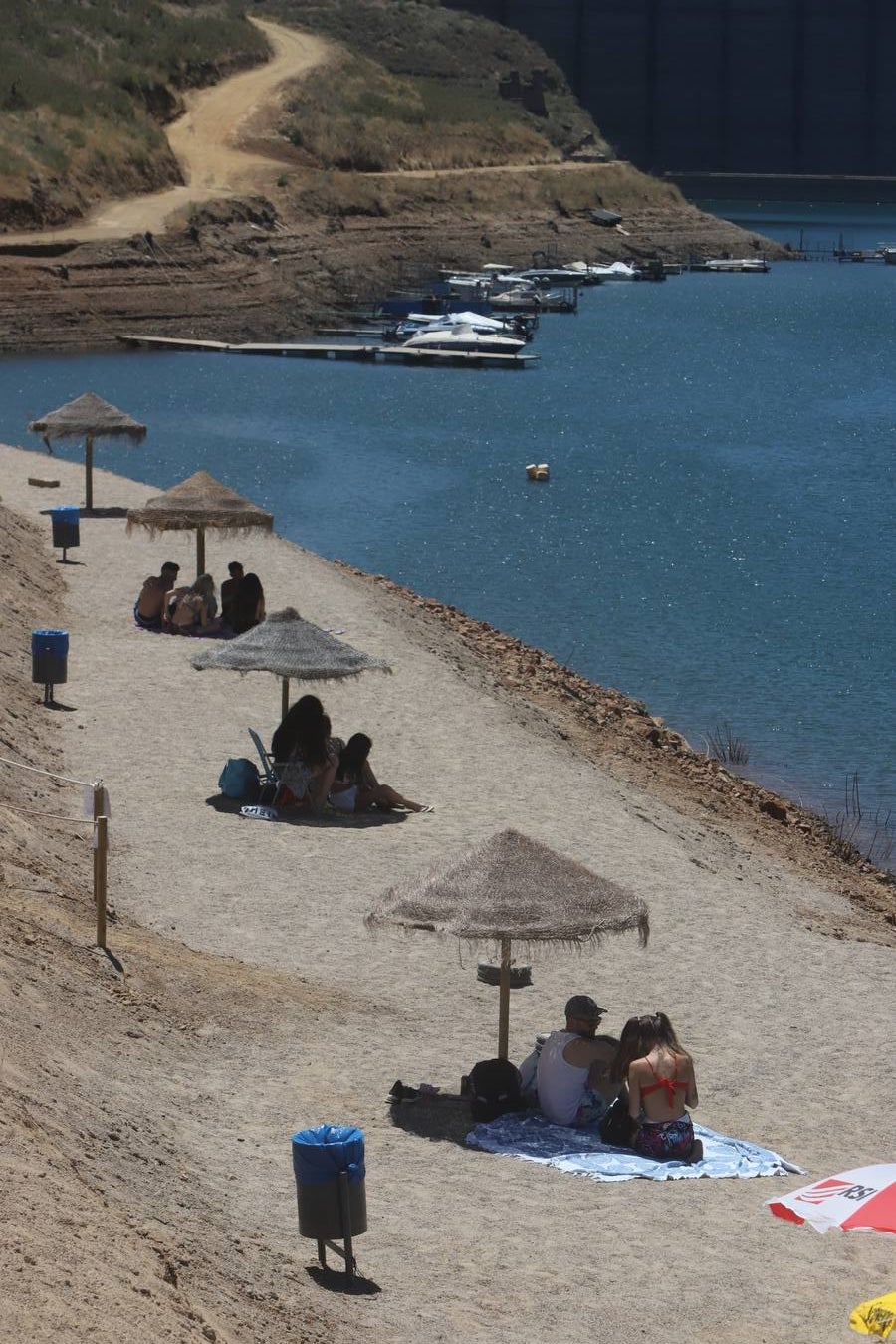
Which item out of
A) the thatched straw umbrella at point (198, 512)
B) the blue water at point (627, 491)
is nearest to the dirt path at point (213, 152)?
the blue water at point (627, 491)

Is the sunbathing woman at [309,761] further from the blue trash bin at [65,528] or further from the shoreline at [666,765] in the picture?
the blue trash bin at [65,528]

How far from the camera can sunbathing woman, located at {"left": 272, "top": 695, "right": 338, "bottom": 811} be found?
18.7m

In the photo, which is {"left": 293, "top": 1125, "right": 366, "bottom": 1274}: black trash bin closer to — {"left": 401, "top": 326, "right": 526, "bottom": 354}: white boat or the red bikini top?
Result: the red bikini top

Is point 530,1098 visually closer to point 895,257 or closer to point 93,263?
point 93,263

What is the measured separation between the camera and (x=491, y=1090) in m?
12.3

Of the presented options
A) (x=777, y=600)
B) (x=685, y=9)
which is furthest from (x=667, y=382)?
(x=685, y=9)

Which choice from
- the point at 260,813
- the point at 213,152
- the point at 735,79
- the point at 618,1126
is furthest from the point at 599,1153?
the point at 735,79

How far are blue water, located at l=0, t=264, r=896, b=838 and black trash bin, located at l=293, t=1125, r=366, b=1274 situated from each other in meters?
15.9

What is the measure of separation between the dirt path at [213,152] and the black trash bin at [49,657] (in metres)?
57.8

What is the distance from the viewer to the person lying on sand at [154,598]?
25.7 meters

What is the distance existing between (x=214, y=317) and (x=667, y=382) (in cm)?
1719

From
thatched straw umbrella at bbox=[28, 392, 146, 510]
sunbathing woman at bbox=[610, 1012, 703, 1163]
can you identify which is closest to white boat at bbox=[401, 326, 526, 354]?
thatched straw umbrella at bbox=[28, 392, 146, 510]

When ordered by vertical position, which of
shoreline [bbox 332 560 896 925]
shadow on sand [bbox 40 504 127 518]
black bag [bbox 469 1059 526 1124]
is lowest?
shoreline [bbox 332 560 896 925]

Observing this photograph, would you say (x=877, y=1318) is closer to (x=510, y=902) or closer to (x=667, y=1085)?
(x=667, y=1085)
